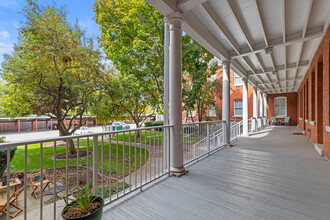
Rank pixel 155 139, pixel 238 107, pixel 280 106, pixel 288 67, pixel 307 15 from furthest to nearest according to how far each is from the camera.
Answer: pixel 280 106
pixel 238 107
pixel 288 67
pixel 155 139
pixel 307 15

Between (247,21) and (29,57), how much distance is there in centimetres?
710

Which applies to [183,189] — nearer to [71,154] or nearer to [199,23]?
[199,23]

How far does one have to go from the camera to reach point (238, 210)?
1.80 m

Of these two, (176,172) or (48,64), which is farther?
(48,64)

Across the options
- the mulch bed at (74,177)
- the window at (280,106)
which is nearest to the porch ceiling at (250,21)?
the mulch bed at (74,177)

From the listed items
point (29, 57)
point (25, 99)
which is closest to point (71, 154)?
point (25, 99)

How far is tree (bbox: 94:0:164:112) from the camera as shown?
547 centimetres

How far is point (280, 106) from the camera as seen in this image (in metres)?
14.4

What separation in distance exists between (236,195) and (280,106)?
52.3ft

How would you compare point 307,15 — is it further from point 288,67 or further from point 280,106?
point 280,106

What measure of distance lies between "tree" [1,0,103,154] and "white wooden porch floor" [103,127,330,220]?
5.20m

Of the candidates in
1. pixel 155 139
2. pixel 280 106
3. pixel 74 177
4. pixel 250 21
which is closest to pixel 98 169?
pixel 74 177

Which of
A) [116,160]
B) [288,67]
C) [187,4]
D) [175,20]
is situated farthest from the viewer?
[288,67]

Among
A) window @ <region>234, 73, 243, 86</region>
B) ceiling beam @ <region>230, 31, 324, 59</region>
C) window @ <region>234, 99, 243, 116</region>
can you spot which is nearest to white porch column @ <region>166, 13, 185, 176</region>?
ceiling beam @ <region>230, 31, 324, 59</region>
